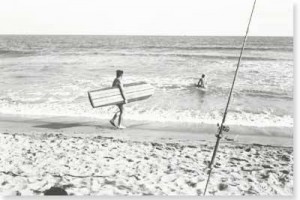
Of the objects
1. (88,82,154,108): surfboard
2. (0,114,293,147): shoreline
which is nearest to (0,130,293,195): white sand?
(0,114,293,147): shoreline

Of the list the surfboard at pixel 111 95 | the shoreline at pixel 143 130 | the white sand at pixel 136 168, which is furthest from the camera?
the shoreline at pixel 143 130

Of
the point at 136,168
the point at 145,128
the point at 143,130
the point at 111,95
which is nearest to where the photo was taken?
the point at 136,168

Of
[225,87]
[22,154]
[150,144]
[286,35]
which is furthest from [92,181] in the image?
[225,87]

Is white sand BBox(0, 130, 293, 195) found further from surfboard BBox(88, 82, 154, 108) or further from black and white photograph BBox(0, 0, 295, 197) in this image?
surfboard BBox(88, 82, 154, 108)

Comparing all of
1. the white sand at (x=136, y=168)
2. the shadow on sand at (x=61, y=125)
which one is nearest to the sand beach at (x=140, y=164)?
the white sand at (x=136, y=168)

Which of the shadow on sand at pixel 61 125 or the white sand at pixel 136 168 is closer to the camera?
the white sand at pixel 136 168

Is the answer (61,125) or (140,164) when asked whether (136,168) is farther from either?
(61,125)

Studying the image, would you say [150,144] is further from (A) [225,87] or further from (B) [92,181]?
(A) [225,87]

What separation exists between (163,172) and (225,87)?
6.73 m

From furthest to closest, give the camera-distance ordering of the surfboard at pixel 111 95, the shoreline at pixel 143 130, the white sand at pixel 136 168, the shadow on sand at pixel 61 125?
1. the shadow on sand at pixel 61 125
2. the shoreline at pixel 143 130
3. the surfboard at pixel 111 95
4. the white sand at pixel 136 168

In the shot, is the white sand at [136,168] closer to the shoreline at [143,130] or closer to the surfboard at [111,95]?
the shoreline at [143,130]

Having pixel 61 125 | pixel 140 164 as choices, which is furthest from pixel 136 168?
pixel 61 125

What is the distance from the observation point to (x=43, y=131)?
5926mm
